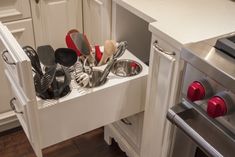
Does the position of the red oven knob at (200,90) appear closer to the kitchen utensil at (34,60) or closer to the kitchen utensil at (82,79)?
the kitchen utensil at (82,79)

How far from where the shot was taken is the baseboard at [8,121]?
5.34ft

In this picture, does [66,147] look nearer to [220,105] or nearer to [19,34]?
[19,34]

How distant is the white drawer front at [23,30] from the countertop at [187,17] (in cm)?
49

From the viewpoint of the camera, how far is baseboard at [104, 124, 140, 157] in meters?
1.43

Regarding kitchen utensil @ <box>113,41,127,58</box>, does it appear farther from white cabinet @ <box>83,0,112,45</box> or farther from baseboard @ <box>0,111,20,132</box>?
baseboard @ <box>0,111,20,132</box>

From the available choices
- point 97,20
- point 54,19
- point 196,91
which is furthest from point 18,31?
point 196,91

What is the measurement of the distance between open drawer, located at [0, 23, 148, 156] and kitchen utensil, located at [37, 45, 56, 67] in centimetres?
12

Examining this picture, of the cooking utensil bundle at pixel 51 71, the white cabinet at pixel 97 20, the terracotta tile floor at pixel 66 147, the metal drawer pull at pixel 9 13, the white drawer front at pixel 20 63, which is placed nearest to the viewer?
the white drawer front at pixel 20 63

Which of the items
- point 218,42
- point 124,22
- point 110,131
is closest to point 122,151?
point 110,131

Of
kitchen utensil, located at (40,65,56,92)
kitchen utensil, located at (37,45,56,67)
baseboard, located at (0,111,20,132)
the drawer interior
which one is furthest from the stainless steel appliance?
baseboard, located at (0,111,20,132)

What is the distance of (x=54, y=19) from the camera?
1.53 m

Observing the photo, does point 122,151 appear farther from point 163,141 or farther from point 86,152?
point 163,141

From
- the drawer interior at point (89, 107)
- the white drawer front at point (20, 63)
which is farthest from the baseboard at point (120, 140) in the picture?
the white drawer front at point (20, 63)

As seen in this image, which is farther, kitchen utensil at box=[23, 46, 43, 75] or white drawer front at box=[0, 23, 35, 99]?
kitchen utensil at box=[23, 46, 43, 75]
